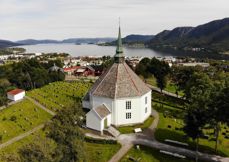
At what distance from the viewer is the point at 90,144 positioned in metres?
46.2

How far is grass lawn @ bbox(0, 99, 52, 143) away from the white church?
11493mm

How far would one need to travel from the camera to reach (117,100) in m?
52.6

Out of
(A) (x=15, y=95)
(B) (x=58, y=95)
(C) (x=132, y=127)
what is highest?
(A) (x=15, y=95)

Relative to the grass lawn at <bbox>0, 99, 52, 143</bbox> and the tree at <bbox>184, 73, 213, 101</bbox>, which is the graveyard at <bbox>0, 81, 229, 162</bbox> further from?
the tree at <bbox>184, 73, 213, 101</bbox>

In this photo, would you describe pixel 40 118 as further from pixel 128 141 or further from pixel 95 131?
pixel 128 141

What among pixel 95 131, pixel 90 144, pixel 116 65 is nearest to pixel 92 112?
pixel 95 131

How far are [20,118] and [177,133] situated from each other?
3208cm

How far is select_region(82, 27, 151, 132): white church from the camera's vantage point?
5147 centimetres

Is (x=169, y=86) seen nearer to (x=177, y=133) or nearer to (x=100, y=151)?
(x=177, y=133)

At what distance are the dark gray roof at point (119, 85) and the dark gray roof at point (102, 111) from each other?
2.47 m

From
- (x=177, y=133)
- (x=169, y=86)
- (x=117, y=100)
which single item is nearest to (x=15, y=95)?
(x=117, y=100)

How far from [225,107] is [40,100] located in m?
46.5

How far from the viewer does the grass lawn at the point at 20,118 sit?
48344mm

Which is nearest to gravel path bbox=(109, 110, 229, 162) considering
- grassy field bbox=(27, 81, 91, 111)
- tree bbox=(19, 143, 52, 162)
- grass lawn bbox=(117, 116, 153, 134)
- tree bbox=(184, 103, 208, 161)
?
grass lawn bbox=(117, 116, 153, 134)
